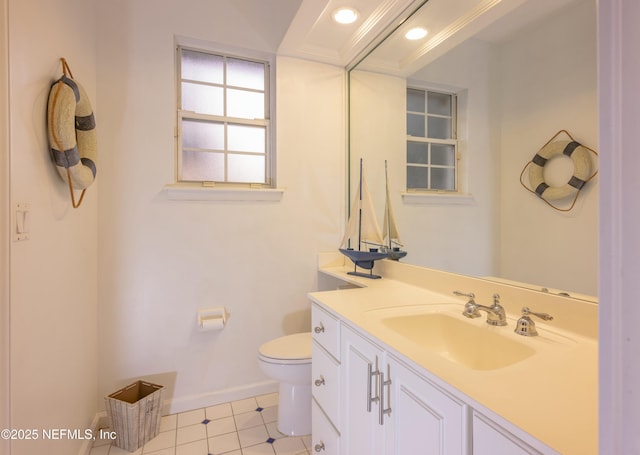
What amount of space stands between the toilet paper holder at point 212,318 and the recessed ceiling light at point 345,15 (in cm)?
197

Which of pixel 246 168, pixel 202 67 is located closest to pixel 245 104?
pixel 202 67

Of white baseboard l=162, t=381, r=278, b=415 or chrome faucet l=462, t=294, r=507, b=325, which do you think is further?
white baseboard l=162, t=381, r=278, b=415

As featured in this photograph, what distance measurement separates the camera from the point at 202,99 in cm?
210

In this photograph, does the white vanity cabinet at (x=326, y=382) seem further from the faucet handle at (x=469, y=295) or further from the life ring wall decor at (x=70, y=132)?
the life ring wall decor at (x=70, y=132)

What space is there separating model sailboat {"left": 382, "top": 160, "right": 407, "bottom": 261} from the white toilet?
2.48ft

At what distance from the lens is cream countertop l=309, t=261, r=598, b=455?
1.82 ft

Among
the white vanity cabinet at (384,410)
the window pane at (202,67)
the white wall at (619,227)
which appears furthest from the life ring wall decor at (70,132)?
the white wall at (619,227)

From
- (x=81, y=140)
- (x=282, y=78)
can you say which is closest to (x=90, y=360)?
(x=81, y=140)

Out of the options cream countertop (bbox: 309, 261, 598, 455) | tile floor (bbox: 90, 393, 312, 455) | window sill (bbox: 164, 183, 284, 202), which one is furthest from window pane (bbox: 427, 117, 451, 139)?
tile floor (bbox: 90, 393, 312, 455)

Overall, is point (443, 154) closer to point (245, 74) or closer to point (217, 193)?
point (217, 193)

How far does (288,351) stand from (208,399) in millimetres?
760

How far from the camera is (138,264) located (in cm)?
187

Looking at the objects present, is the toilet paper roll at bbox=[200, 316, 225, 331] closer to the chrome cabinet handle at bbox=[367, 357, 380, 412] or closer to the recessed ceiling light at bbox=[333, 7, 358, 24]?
the chrome cabinet handle at bbox=[367, 357, 380, 412]

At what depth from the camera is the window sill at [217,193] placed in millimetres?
1924
